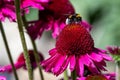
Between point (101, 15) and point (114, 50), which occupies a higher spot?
point (114, 50)

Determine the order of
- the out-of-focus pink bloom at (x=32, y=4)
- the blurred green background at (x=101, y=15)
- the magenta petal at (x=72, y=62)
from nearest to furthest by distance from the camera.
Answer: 1. the magenta petal at (x=72, y=62)
2. the out-of-focus pink bloom at (x=32, y=4)
3. the blurred green background at (x=101, y=15)

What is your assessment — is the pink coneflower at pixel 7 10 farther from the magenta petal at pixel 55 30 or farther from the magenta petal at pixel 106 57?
the magenta petal at pixel 106 57

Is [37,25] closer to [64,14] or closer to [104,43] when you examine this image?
[64,14]

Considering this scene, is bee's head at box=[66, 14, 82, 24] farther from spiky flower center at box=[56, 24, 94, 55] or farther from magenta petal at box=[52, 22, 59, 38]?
magenta petal at box=[52, 22, 59, 38]

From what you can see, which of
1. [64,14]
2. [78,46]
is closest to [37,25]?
[64,14]

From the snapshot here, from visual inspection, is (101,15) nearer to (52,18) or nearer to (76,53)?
(52,18)

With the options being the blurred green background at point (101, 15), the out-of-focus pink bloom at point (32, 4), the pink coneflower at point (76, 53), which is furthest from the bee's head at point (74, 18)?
→ the blurred green background at point (101, 15)

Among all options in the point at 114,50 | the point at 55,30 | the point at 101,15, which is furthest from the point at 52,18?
the point at 101,15

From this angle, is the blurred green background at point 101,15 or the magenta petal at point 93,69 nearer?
the magenta petal at point 93,69

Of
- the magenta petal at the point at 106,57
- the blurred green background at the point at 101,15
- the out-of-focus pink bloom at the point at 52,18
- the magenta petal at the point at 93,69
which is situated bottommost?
the blurred green background at the point at 101,15
